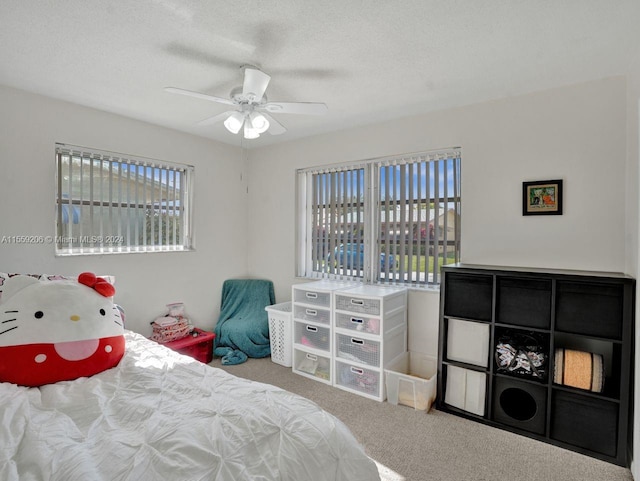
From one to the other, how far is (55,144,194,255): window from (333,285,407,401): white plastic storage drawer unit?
1960mm

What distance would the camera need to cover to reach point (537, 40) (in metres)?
1.87

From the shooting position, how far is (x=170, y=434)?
1.08m

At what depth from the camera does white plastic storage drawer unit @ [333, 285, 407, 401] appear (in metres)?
2.74

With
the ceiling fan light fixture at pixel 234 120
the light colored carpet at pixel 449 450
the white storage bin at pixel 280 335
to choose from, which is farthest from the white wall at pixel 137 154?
the light colored carpet at pixel 449 450

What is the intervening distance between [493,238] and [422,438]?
5.14 feet

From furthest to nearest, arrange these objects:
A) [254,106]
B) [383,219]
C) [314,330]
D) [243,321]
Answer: [243,321]
[383,219]
[314,330]
[254,106]

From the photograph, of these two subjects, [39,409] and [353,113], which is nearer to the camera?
[39,409]

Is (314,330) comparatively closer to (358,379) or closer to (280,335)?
(280,335)

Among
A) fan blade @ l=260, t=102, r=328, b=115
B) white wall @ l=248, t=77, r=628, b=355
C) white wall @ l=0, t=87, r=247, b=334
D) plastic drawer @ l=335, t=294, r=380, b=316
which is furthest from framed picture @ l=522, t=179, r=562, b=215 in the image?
white wall @ l=0, t=87, r=247, b=334

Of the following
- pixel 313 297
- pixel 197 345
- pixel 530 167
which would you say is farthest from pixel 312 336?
pixel 530 167

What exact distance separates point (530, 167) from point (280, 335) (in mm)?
2649

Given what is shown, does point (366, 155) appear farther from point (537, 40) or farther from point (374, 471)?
point (374, 471)

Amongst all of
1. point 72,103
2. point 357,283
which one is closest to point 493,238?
point 357,283

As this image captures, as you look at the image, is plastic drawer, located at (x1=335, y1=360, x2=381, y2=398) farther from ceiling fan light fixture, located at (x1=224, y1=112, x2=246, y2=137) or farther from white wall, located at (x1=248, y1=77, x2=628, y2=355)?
ceiling fan light fixture, located at (x1=224, y1=112, x2=246, y2=137)
